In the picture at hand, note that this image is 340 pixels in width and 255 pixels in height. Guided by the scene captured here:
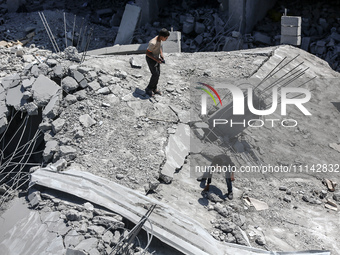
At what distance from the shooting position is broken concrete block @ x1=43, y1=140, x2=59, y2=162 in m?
6.68

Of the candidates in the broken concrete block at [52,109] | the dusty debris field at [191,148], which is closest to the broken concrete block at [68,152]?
the dusty debris field at [191,148]

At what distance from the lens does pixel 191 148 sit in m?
7.30

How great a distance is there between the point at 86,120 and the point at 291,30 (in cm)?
648

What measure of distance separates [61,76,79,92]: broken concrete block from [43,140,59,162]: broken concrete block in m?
1.29

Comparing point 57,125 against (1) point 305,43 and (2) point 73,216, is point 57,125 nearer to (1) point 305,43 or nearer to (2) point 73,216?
(2) point 73,216

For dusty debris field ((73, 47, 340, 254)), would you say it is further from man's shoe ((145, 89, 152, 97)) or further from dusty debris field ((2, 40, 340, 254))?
man's shoe ((145, 89, 152, 97))

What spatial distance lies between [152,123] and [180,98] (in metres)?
1.07

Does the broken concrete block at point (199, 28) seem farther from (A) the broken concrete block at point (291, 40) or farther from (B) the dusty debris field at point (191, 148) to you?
(B) the dusty debris field at point (191, 148)

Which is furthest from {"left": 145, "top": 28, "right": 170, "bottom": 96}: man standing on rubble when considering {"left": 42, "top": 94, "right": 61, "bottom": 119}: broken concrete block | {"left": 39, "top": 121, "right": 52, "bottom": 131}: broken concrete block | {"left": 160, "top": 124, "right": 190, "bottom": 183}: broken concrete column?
{"left": 39, "top": 121, "right": 52, "bottom": 131}: broken concrete block

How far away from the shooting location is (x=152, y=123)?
7445mm

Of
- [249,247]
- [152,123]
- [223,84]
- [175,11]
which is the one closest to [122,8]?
[175,11]

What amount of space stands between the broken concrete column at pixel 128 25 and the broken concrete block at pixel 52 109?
607 centimetres

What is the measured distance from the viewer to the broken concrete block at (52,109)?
→ 728 centimetres

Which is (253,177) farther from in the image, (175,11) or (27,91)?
(175,11)
